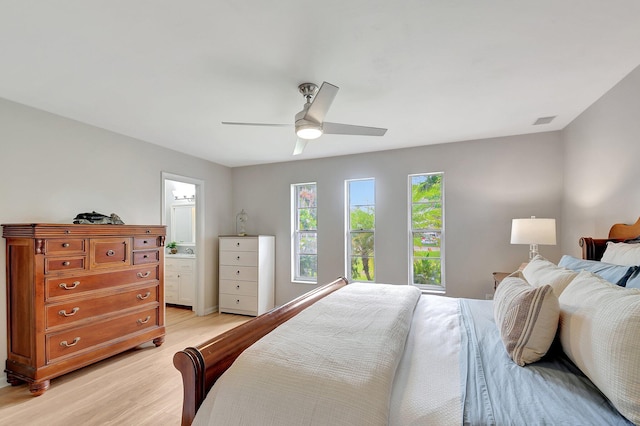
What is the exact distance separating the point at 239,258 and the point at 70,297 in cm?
220

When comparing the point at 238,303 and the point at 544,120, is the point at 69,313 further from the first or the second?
the point at 544,120

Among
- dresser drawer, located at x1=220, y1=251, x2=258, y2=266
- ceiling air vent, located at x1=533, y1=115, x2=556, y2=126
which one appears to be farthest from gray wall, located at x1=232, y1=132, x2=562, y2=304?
dresser drawer, located at x1=220, y1=251, x2=258, y2=266

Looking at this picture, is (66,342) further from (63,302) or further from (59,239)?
(59,239)

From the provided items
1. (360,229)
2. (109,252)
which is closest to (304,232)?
(360,229)

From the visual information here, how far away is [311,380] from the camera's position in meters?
1.04

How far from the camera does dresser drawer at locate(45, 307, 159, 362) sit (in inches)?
A: 96.8

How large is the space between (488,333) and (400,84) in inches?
71.7

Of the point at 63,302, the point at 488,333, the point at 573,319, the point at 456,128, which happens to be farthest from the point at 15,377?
the point at 456,128

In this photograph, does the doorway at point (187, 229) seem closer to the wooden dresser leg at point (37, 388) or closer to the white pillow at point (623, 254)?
the wooden dresser leg at point (37, 388)

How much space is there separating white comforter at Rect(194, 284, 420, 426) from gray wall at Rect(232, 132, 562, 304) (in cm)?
270

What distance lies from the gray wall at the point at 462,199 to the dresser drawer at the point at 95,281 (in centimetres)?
214

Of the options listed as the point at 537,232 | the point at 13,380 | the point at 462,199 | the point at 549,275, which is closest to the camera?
the point at 549,275

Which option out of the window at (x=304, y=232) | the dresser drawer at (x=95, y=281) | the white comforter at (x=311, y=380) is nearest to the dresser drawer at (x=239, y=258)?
the window at (x=304, y=232)

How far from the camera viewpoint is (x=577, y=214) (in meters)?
3.04
